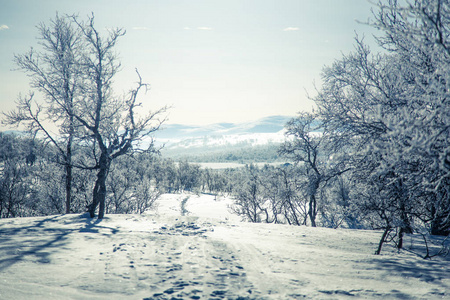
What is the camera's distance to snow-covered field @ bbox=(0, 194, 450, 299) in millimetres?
3811

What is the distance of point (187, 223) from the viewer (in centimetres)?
909

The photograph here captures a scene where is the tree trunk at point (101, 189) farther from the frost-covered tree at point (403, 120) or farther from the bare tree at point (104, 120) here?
the frost-covered tree at point (403, 120)

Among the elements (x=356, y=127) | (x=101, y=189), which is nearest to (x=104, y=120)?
(x=101, y=189)

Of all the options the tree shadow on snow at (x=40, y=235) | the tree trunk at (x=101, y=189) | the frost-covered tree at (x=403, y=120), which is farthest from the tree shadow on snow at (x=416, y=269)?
the tree trunk at (x=101, y=189)

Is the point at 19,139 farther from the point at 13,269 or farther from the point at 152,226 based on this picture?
the point at 13,269

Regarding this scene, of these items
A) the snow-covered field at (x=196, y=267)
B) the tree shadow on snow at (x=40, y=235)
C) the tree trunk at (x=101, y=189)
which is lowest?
the snow-covered field at (x=196, y=267)

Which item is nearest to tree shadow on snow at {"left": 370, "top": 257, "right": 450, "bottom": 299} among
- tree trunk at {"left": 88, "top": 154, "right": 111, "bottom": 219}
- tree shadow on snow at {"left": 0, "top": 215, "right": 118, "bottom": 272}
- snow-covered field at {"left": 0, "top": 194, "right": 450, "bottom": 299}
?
snow-covered field at {"left": 0, "top": 194, "right": 450, "bottom": 299}

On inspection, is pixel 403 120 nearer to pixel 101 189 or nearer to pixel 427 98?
pixel 427 98

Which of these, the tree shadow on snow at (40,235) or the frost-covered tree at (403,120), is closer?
the frost-covered tree at (403,120)

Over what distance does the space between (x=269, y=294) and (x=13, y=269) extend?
13.6 ft

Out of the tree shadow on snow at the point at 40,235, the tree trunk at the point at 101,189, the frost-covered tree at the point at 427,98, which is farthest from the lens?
the tree trunk at the point at 101,189

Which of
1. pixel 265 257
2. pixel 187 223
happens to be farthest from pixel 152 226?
pixel 265 257

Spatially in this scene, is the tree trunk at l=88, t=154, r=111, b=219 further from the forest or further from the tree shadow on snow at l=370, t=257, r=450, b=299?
the tree shadow on snow at l=370, t=257, r=450, b=299

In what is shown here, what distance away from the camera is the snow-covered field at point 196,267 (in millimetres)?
3811
